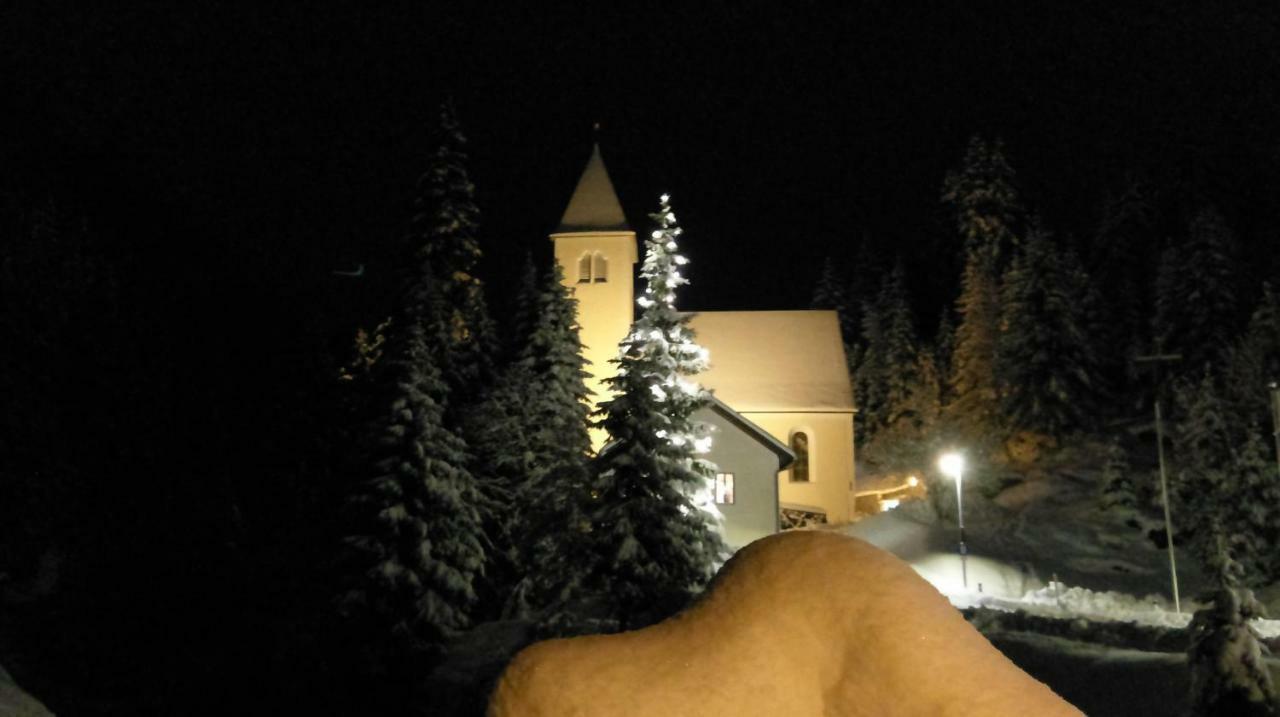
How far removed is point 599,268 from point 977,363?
17269mm

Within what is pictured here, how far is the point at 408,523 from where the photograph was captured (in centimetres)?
1927

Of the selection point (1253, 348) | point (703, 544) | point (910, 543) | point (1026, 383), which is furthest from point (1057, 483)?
point (703, 544)

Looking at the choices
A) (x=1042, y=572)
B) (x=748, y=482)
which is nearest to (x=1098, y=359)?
→ (x=1042, y=572)

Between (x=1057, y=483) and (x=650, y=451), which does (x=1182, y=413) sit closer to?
(x=1057, y=483)

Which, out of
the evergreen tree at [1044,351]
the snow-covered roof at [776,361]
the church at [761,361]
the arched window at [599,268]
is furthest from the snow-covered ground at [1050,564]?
the arched window at [599,268]

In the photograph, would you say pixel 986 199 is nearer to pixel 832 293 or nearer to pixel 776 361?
pixel 832 293

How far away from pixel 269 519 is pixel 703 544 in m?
10.9

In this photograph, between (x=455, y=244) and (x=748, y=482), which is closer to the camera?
(x=748, y=482)

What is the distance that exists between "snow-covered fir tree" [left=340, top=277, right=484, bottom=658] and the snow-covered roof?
1647cm

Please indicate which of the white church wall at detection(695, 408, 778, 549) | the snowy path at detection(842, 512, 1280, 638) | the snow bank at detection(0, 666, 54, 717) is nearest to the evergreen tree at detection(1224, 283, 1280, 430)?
the snowy path at detection(842, 512, 1280, 638)

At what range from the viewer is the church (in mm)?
34781

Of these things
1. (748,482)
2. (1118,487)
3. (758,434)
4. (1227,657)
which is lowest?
(1227,657)

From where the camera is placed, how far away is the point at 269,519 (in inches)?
850

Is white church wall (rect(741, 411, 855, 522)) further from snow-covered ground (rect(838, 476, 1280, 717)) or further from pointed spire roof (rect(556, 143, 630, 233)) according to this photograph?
pointed spire roof (rect(556, 143, 630, 233))
